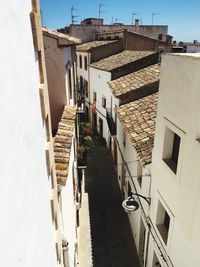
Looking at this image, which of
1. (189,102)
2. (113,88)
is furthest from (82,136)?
(189,102)

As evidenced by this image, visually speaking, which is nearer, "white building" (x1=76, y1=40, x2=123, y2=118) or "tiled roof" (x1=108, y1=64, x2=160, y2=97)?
"tiled roof" (x1=108, y1=64, x2=160, y2=97)

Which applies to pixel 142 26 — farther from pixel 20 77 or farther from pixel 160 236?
pixel 20 77

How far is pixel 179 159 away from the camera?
21.2 ft

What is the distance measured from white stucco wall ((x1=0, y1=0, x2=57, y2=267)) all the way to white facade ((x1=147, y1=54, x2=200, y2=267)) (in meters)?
3.89

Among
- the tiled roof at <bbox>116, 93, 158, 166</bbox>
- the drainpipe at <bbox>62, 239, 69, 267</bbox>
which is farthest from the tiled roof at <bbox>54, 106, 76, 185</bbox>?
the tiled roof at <bbox>116, 93, 158, 166</bbox>

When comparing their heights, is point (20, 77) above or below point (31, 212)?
above

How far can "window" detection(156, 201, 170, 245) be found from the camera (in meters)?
8.30

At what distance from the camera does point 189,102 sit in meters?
5.68

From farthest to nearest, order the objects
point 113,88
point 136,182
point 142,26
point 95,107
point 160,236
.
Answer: point 142,26, point 95,107, point 113,88, point 136,182, point 160,236

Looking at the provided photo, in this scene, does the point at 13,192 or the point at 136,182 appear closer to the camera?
the point at 13,192

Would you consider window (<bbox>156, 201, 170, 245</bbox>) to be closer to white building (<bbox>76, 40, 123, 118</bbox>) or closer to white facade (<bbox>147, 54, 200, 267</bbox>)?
white facade (<bbox>147, 54, 200, 267</bbox>)

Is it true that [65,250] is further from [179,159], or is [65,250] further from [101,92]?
[101,92]

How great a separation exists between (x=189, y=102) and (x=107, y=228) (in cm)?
963

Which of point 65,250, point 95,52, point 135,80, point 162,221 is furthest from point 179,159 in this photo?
point 95,52
